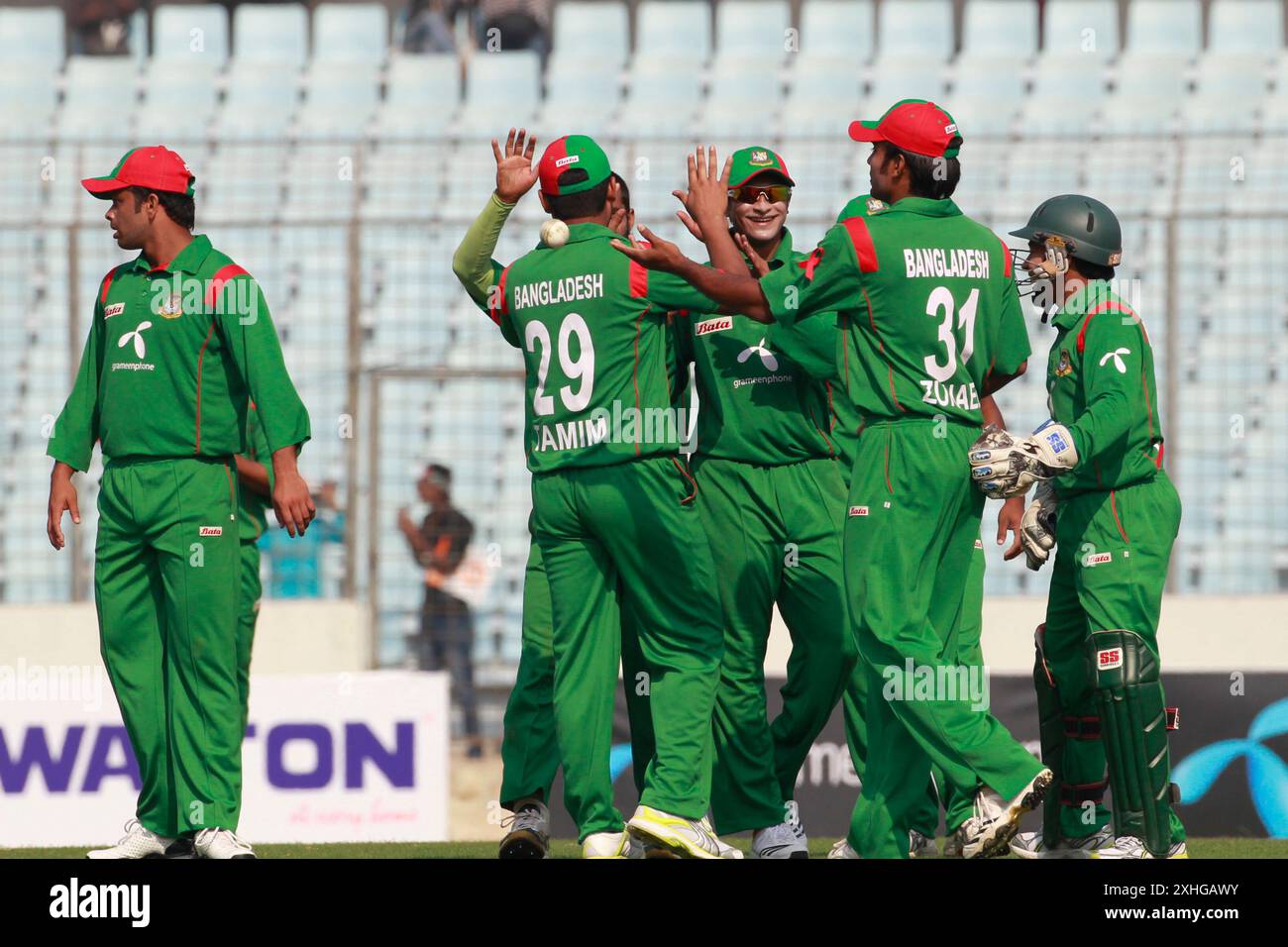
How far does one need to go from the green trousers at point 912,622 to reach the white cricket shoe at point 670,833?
1.70 ft

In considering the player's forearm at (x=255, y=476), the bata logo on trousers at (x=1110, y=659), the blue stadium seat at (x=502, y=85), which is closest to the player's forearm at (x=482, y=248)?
the player's forearm at (x=255, y=476)

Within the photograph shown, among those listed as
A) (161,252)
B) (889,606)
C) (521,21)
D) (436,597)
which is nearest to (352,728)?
(436,597)

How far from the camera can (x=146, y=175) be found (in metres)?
6.99

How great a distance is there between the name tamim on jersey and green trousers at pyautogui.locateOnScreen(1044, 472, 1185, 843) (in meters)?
1.85

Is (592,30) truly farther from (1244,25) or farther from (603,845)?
(603,845)

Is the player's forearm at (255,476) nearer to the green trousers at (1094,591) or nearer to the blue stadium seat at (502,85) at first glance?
the green trousers at (1094,591)

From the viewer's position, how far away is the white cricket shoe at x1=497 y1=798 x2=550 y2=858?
278 inches

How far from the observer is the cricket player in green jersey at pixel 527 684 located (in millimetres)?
7105

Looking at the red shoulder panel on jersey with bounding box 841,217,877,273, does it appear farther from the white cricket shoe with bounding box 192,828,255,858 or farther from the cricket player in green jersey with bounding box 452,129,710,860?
the white cricket shoe with bounding box 192,828,255,858

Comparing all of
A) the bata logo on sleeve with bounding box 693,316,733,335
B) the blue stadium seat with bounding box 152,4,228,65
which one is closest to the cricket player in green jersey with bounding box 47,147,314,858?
the bata logo on sleeve with bounding box 693,316,733,335

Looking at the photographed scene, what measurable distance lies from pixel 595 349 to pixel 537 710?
4.90 feet

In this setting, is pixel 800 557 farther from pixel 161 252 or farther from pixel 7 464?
pixel 7 464

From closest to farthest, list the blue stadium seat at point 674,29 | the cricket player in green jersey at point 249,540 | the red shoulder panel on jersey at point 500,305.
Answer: the red shoulder panel on jersey at point 500,305 < the cricket player in green jersey at point 249,540 < the blue stadium seat at point 674,29

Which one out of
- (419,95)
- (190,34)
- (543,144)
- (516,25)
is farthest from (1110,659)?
(190,34)
